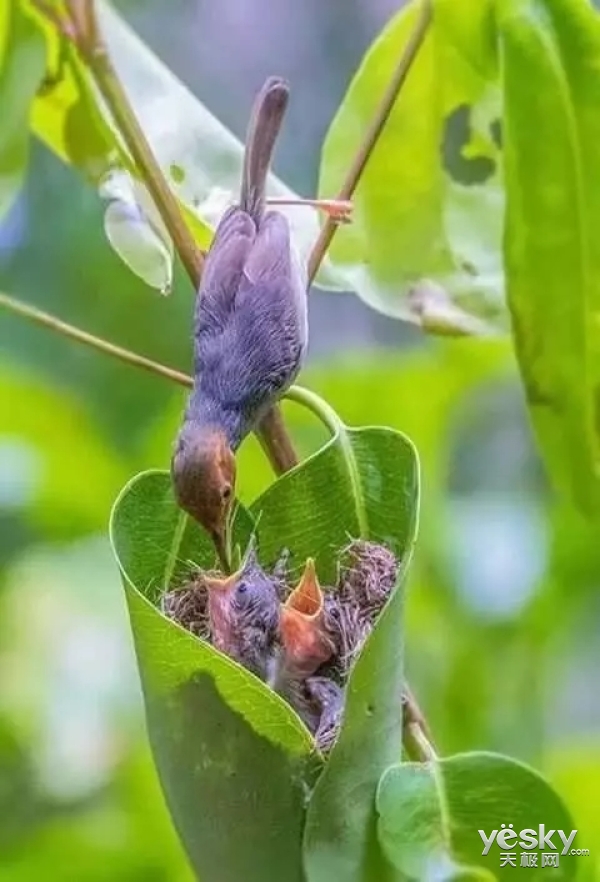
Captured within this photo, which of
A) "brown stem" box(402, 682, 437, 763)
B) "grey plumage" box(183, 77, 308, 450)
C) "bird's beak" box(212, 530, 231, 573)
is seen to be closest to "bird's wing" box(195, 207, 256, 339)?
"grey plumage" box(183, 77, 308, 450)

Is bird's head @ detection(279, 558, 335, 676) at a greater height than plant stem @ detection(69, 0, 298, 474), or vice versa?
plant stem @ detection(69, 0, 298, 474)

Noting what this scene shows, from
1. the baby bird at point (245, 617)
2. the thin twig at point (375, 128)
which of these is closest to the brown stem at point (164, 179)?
the thin twig at point (375, 128)

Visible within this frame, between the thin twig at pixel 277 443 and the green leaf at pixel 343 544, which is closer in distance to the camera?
the green leaf at pixel 343 544

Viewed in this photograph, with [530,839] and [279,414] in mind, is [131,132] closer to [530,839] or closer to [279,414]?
[279,414]

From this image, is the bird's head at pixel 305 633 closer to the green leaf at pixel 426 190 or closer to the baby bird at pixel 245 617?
the baby bird at pixel 245 617

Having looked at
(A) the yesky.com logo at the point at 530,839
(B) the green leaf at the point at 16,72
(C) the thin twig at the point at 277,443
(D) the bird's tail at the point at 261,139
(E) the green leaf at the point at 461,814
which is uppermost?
(B) the green leaf at the point at 16,72

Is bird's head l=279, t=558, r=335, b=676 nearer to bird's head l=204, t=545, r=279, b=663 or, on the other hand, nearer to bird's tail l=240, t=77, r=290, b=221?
bird's head l=204, t=545, r=279, b=663

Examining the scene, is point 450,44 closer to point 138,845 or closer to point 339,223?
point 339,223
